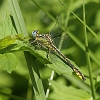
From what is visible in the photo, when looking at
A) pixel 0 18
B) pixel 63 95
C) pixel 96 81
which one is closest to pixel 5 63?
pixel 63 95

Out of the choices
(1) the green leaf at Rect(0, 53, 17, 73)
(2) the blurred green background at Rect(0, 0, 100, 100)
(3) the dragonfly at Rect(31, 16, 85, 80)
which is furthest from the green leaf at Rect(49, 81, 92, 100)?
(2) the blurred green background at Rect(0, 0, 100, 100)

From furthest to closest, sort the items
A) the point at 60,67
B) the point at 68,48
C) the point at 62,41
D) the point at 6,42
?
the point at 68,48 < the point at 62,41 < the point at 60,67 < the point at 6,42

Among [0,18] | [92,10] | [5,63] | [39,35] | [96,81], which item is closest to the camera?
[5,63]

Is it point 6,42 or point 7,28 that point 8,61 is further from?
point 7,28

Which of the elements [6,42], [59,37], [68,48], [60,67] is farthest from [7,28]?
[68,48]

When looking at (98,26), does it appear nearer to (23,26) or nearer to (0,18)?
(0,18)

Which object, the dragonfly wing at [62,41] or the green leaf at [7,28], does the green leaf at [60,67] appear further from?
the dragonfly wing at [62,41]

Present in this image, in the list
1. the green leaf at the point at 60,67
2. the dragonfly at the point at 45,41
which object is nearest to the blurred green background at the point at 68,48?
the dragonfly at the point at 45,41

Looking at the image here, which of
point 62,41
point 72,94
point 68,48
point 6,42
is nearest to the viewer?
point 6,42

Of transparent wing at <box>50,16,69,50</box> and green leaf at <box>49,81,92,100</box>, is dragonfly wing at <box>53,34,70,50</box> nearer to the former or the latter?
transparent wing at <box>50,16,69,50</box>
